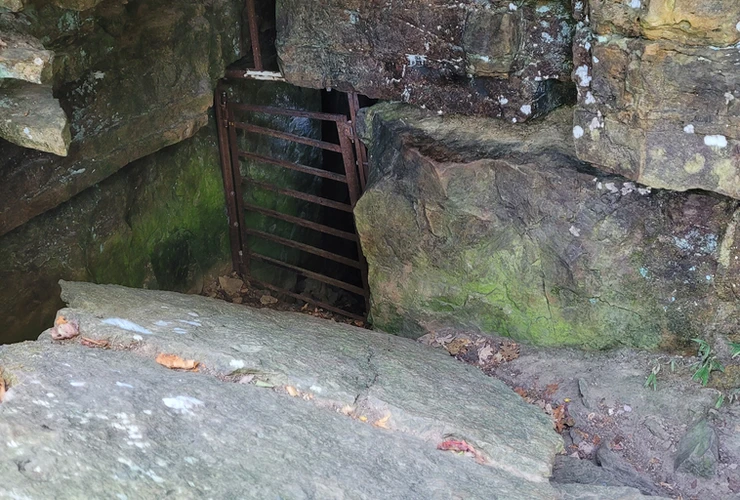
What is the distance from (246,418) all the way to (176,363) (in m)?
0.41

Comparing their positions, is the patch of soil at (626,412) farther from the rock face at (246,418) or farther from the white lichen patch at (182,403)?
the white lichen patch at (182,403)

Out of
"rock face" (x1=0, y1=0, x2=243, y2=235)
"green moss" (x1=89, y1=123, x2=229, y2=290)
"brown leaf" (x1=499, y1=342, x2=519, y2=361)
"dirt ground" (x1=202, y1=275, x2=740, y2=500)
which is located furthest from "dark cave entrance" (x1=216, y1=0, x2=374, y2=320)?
"dirt ground" (x1=202, y1=275, x2=740, y2=500)

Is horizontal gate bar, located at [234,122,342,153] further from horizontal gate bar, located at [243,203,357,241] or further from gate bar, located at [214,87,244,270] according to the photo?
horizontal gate bar, located at [243,203,357,241]

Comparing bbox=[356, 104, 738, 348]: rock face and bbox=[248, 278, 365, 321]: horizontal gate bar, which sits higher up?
bbox=[356, 104, 738, 348]: rock face

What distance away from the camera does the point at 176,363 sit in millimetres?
2602

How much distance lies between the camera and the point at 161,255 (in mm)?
4586

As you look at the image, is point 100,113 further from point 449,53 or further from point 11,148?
point 449,53

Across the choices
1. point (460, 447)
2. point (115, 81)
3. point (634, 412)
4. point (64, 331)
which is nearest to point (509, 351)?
point (634, 412)

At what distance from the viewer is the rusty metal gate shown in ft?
14.4

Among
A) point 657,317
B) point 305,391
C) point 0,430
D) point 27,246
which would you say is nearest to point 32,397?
point 0,430

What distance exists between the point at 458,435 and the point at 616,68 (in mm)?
1433

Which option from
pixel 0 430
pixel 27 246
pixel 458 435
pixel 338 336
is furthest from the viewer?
pixel 27 246

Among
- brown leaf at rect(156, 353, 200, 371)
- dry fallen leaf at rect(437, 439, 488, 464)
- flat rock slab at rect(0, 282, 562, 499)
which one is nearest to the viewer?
flat rock slab at rect(0, 282, 562, 499)

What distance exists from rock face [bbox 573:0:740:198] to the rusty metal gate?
1.59 m
